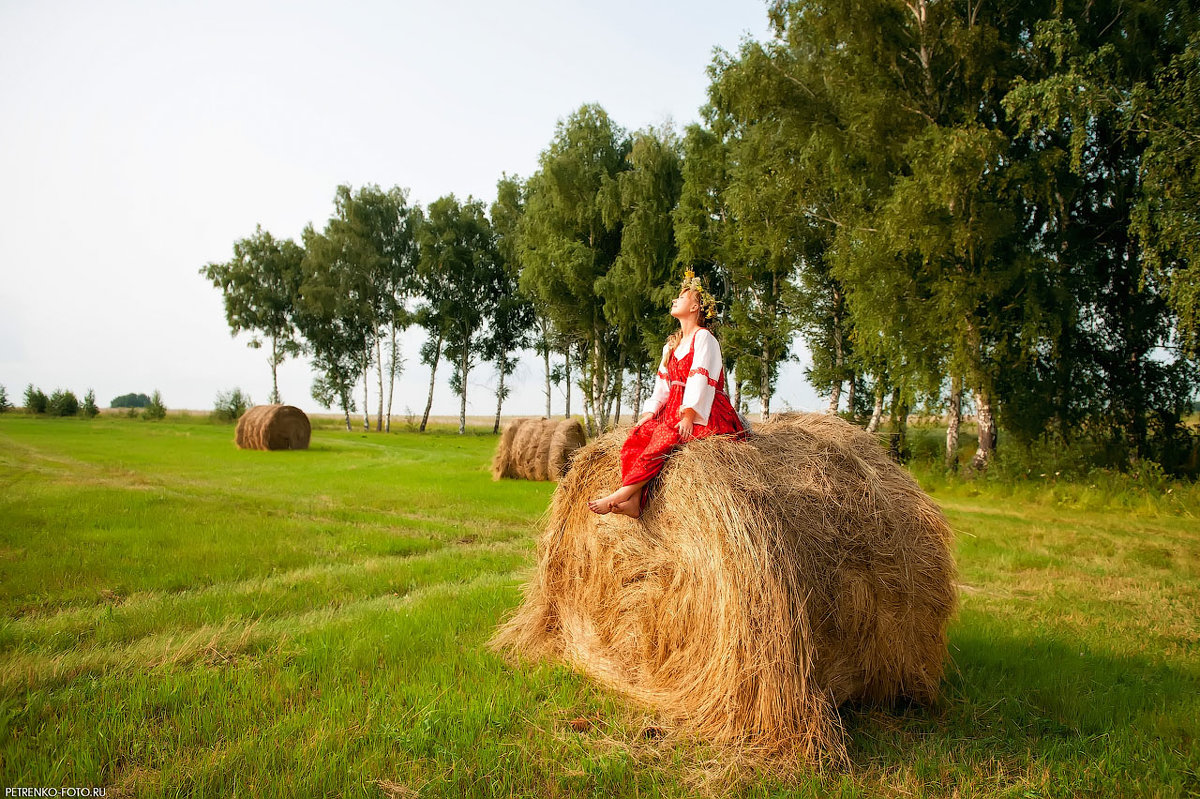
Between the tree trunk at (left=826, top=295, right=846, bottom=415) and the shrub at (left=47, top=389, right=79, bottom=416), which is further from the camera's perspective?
the shrub at (left=47, top=389, right=79, bottom=416)

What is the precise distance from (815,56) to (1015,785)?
1920 centimetres

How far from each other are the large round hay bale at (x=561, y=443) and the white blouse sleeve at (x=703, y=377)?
10936mm

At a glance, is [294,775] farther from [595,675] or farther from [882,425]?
[882,425]

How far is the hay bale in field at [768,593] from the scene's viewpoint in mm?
3375

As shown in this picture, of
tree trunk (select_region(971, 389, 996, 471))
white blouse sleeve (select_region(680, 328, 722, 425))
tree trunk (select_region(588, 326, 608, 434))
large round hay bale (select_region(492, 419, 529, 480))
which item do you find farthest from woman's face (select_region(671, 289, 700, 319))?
tree trunk (select_region(588, 326, 608, 434))

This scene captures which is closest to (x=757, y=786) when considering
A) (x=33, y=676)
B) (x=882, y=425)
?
(x=33, y=676)

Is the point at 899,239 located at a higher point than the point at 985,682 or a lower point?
higher

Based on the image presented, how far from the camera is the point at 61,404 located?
40.8 m

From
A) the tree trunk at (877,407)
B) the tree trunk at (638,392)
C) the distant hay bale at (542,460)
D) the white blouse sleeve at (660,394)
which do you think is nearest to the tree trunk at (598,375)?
the tree trunk at (638,392)

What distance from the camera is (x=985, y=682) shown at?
4.33 metres

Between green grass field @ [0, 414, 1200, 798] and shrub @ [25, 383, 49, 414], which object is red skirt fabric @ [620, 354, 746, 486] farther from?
shrub @ [25, 383, 49, 414]

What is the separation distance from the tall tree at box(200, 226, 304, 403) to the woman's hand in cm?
4445

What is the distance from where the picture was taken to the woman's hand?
429 centimetres

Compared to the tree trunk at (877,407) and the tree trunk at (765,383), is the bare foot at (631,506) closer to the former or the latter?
the tree trunk at (877,407)
